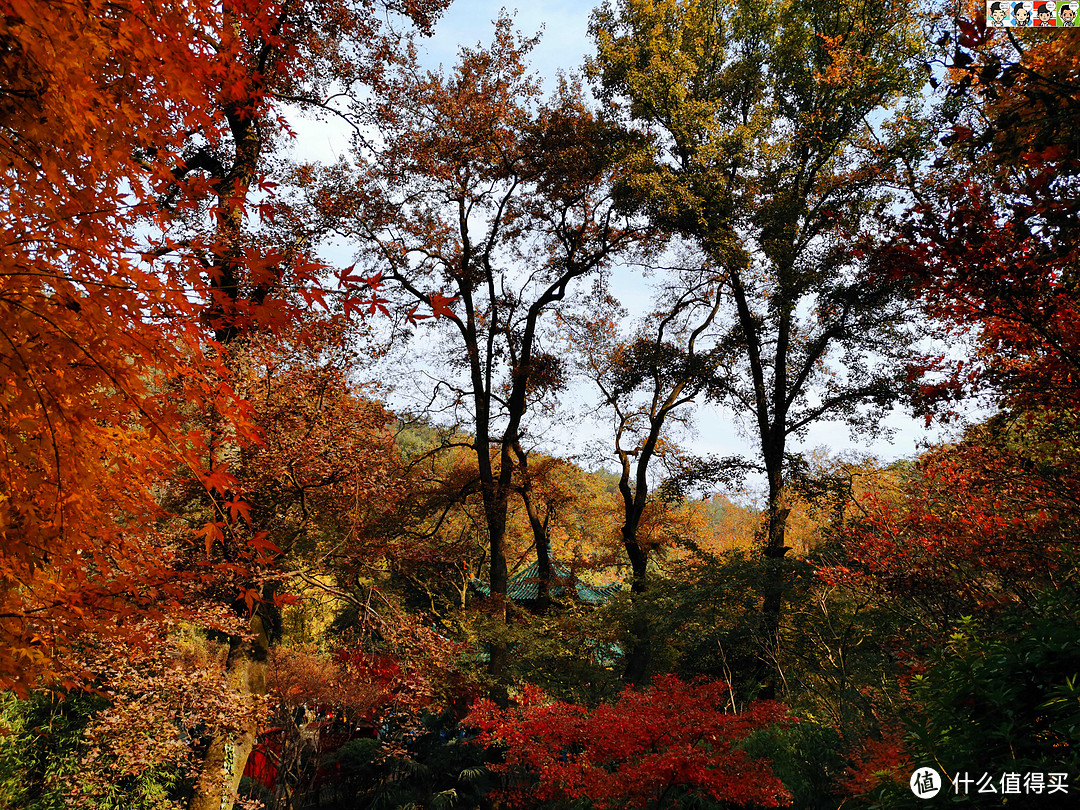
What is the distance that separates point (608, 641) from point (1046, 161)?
30.6ft

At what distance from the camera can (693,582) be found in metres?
9.92

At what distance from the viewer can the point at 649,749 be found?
17.6 ft

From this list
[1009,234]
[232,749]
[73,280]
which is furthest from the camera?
[232,749]

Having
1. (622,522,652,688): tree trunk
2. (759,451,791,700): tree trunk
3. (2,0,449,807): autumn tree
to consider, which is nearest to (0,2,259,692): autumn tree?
(2,0,449,807): autumn tree

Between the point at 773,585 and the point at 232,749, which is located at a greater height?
the point at 773,585

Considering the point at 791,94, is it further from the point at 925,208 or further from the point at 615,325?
the point at 925,208

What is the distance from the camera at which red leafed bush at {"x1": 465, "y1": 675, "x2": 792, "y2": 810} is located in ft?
15.8

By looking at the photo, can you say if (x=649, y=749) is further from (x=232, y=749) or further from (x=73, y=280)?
(x=73, y=280)

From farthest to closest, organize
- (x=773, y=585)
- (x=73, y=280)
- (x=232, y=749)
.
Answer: (x=773, y=585) → (x=232, y=749) → (x=73, y=280)

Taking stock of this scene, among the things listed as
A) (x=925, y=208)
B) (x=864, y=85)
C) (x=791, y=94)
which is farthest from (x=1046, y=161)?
(x=791, y=94)

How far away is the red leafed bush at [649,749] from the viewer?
4805mm

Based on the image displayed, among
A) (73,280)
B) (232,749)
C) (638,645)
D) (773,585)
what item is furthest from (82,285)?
(638,645)

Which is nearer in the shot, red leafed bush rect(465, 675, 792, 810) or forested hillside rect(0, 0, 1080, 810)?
forested hillside rect(0, 0, 1080, 810)

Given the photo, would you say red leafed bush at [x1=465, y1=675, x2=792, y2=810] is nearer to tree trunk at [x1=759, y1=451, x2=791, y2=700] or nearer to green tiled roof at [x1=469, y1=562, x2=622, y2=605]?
tree trunk at [x1=759, y1=451, x2=791, y2=700]
